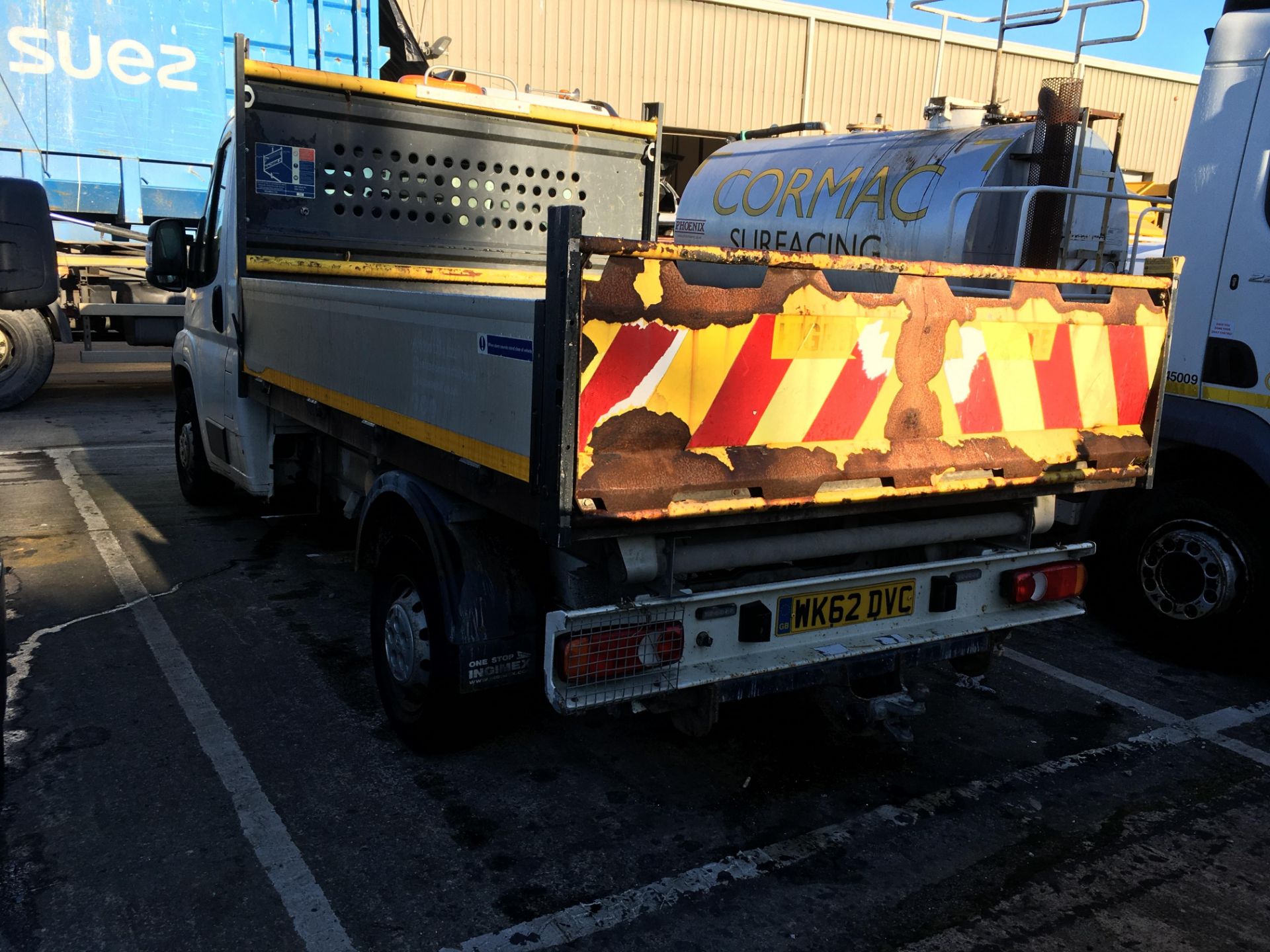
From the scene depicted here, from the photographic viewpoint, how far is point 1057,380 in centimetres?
363

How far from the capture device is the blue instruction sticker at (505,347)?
9.16 ft

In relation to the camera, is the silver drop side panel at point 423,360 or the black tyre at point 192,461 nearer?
the silver drop side panel at point 423,360

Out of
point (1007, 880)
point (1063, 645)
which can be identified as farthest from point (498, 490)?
point (1063, 645)

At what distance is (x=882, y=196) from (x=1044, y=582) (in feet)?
13.1

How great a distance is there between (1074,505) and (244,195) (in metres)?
4.72

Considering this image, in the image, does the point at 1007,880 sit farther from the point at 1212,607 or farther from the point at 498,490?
the point at 1212,607

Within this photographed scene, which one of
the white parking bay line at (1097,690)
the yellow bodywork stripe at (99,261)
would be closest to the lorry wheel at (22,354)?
the yellow bodywork stripe at (99,261)

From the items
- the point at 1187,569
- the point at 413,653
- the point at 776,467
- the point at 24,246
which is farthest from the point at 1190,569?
the point at 24,246

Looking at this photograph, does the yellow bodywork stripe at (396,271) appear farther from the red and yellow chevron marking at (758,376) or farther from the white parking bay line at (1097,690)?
the white parking bay line at (1097,690)

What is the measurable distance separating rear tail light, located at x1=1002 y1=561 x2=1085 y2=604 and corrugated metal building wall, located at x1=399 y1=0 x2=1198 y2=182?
14307 mm

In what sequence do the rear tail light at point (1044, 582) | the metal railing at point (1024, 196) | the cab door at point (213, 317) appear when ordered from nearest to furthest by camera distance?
1. the rear tail light at point (1044, 582)
2. the metal railing at point (1024, 196)
3. the cab door at point (213, 317)

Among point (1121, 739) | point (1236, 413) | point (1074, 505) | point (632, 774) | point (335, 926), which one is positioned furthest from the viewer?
point (1074, 505)

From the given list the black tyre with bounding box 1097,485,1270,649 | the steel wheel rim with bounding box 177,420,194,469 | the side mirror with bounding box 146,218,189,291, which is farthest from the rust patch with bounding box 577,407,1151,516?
the steel wheel rim with bounding box 177,420,194,469

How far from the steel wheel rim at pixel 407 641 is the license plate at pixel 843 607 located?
127 centimetres
